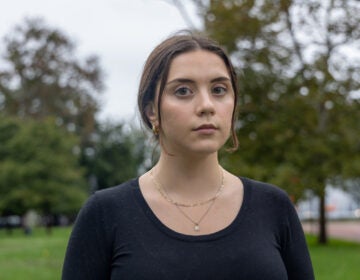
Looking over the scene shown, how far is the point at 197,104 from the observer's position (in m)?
1.88

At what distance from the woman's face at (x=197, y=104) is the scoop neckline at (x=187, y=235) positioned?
17 cm

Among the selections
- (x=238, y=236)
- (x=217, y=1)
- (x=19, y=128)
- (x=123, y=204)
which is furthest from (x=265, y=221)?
(x=19, y=128)

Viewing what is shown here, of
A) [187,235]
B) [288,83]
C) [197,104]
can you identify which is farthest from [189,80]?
[288,83]

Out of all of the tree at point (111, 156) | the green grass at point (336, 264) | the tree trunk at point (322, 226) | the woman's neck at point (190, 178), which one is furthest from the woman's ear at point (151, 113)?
the tree at point (111, 156)

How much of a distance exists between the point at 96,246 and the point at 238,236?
38 cm

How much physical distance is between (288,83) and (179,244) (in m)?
12.8

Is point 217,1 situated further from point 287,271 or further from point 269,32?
point 287,271

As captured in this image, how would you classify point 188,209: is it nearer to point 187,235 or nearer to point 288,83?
point 187,235

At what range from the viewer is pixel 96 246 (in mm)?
1896

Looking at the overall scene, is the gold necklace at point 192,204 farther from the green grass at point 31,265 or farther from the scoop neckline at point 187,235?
the green grass at point 31,265

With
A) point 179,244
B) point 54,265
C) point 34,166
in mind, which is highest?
point 179,244

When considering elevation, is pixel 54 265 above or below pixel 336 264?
above

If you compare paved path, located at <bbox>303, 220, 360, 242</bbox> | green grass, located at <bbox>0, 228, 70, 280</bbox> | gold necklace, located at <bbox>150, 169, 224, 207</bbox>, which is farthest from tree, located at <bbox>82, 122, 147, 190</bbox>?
gold necklace, located at <bbox>150, 169, 224, 207</bbox>

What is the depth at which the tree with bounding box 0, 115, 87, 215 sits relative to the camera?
3728 centimetres
